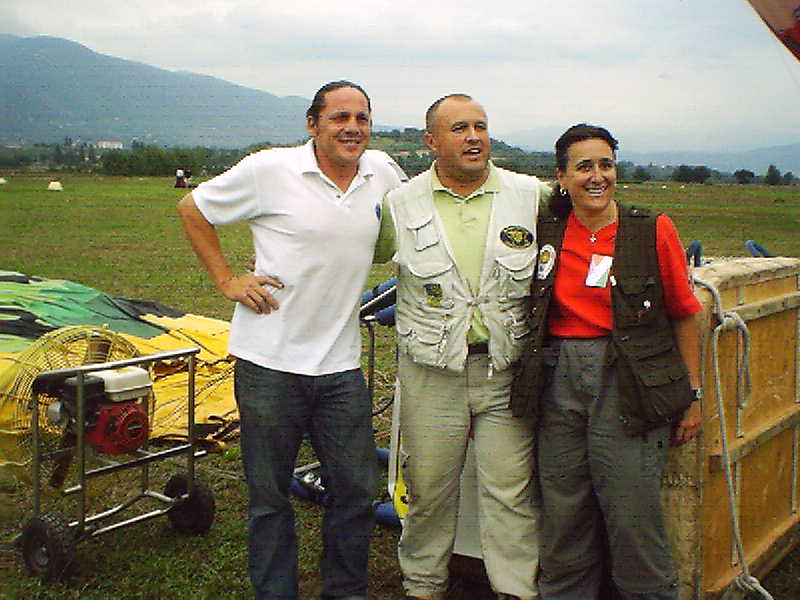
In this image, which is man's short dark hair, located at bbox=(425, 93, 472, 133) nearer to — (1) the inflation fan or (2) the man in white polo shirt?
(2) the man in white polo shirt

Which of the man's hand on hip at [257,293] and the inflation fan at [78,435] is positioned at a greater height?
the man's hand on hip at [257,293]

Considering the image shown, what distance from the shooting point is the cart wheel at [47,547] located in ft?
12.6

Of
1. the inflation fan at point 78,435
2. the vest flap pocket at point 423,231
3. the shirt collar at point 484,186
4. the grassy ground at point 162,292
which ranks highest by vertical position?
the shirt collar at point 484,186

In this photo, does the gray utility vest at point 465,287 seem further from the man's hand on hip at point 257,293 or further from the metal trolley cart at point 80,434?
the metal trolley cart at point 80,434

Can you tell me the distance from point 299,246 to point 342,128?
44 cm

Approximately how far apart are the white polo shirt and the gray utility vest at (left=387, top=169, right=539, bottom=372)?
0.21 meters

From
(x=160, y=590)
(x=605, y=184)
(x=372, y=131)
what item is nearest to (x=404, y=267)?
(x=372, y=131)

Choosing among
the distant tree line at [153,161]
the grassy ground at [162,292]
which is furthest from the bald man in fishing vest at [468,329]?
the distant tree line at [153,161]

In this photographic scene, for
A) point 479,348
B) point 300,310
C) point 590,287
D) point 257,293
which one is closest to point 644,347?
point 590,287

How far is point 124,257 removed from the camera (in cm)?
1591

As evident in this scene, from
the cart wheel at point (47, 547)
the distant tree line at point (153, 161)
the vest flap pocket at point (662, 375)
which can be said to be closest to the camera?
the vest flap pocket at point (662, 375)

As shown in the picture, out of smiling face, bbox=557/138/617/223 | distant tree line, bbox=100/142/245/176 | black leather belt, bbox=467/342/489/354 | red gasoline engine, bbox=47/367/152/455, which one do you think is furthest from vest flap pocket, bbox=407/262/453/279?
distant tree line, bbox=100/142/245/176

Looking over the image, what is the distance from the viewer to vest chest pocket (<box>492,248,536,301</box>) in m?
3.05

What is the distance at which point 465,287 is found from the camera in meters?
3.06
